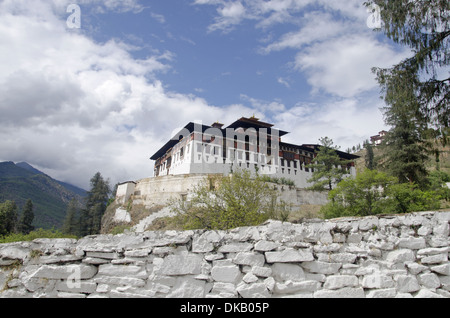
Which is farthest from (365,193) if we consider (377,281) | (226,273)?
(226,273)

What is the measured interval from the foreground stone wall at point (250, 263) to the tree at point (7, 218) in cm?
4549

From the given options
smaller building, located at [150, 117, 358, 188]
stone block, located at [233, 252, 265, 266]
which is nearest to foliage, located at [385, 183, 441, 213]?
stone block, located at [233, 252, 265, 266]

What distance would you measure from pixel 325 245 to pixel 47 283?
16.8 feet

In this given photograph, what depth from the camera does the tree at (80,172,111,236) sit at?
178ft

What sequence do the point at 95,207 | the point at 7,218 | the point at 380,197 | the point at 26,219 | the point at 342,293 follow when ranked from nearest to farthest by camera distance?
the point at 342,293
the point at 380,197
the point at 7,218
the point at 26,219
the point at 95,207

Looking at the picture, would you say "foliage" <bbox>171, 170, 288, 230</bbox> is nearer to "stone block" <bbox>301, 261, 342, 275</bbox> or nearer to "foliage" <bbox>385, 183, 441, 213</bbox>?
"foliage" <bbox>385, 183, 441, 213</bbox>

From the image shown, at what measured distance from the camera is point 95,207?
56.3 meters

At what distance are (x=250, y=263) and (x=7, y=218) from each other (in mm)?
51567

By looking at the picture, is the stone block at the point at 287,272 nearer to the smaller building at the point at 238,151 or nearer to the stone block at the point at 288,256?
the stone block at the point at 288,256

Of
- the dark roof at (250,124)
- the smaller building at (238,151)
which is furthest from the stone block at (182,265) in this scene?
the dark roof at (250,124)

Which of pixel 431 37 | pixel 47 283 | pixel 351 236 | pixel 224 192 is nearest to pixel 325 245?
pixel 351 236

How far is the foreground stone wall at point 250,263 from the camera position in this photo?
511 centimetres

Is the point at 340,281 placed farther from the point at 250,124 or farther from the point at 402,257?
the point at 250,124
